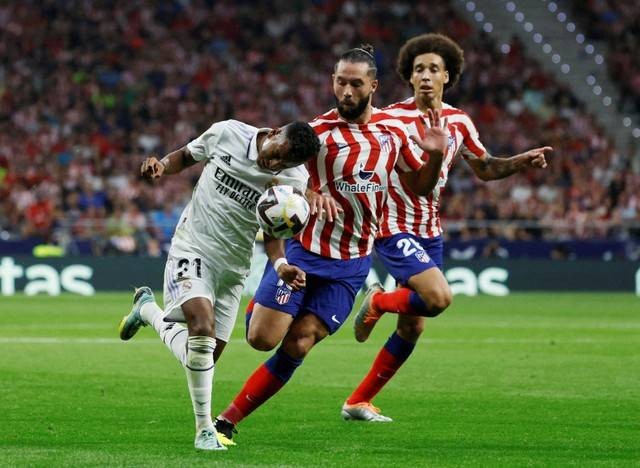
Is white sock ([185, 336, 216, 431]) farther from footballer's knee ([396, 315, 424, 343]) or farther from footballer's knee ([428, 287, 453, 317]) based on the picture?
footballer's knee ([396, 315, 424, 343])

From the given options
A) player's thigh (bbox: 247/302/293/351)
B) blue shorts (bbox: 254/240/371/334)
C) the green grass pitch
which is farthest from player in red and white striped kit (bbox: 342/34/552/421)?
player's thigh (bbox: 247/302/293/351)

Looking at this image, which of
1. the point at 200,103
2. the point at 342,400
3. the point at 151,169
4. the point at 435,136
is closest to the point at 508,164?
the point at 435,136

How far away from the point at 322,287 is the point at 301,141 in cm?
131

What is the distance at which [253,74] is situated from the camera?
32.8 m

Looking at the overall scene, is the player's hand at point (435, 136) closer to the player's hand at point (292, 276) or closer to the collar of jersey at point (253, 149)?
the collar of jersey at point (253, 149)

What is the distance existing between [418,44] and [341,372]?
3709 millimetres

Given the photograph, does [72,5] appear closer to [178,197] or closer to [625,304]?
[178,197]

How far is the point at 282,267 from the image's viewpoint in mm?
7492

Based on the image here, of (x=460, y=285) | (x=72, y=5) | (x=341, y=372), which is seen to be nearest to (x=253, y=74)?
(x=72, y=5)

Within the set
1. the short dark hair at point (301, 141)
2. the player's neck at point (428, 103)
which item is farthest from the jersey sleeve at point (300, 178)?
the player's neck at point (428, 103)

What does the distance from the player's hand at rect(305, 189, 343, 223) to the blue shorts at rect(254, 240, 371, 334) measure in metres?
0.63

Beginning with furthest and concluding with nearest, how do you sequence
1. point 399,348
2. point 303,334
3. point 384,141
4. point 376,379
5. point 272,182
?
point 399,348 < point 376,379 < point 384,141 < point 303,334 < point 272,182

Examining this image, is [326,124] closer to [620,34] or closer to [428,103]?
[428,103]

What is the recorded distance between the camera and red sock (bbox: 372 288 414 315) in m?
9.45
